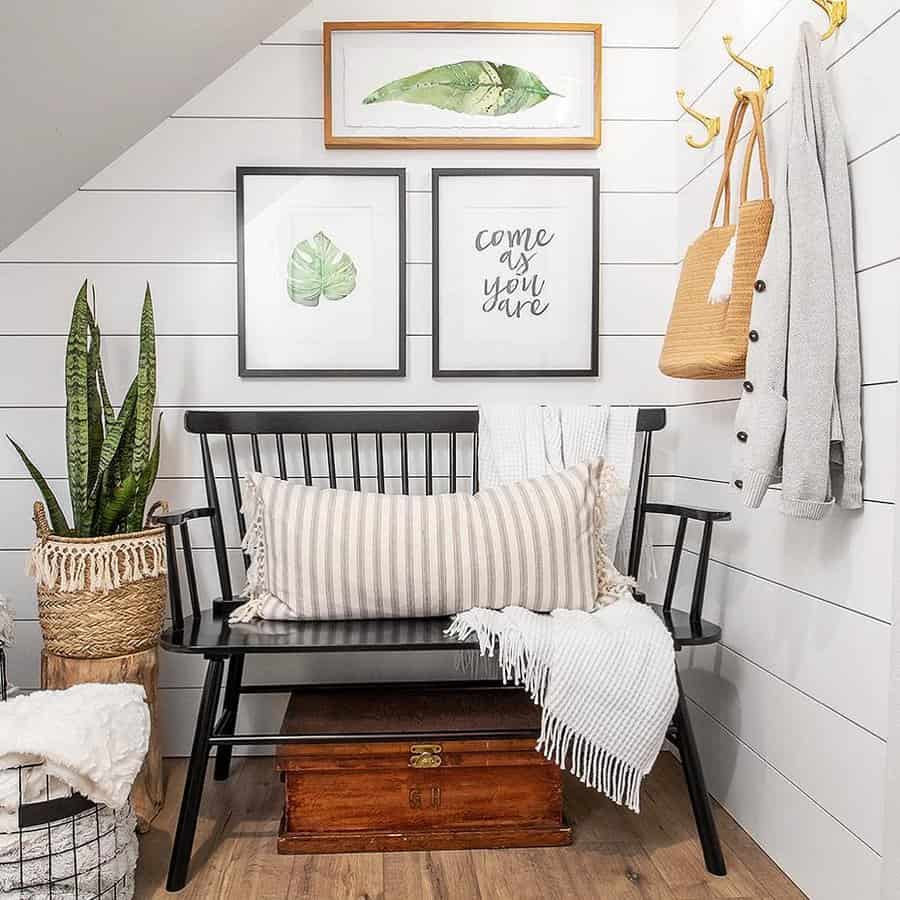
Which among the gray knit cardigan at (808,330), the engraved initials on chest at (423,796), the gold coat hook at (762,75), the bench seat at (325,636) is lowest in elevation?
the engraved initials on chest at (423,796)

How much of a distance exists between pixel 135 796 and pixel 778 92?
6.92 ft

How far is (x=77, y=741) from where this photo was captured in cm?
168

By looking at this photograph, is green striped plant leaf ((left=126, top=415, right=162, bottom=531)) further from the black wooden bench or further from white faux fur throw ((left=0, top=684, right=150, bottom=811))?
white faux fur throw ((left=0, top=684, right=150, bottom=811))

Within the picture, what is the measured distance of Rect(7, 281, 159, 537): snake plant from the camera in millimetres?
2281

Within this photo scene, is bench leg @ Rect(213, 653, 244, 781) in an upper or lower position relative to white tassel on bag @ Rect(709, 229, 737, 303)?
lower

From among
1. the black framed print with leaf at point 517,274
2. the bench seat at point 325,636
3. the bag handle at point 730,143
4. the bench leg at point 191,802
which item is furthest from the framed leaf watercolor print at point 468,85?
the bench leg at point 191,802

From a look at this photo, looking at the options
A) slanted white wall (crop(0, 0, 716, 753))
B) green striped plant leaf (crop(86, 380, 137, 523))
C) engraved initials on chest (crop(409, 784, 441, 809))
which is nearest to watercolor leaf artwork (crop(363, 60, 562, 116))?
slanted white wall (crop(0, 0, 716, 753))

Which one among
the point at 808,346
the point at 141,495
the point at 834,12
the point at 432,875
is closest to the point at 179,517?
the point at 141,495

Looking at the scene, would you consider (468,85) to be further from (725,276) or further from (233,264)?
(725,276)

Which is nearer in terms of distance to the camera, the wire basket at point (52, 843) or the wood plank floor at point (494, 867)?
the wire basket at point (52, 843)

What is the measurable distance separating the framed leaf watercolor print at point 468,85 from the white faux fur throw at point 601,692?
1409 mm

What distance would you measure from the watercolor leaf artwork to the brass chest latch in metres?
1.67

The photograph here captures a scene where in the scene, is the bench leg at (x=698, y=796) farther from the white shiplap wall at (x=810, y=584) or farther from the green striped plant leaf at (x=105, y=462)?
the green striped plant leaf at (x=105, y=462)

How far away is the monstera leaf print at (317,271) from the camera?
2674mm
